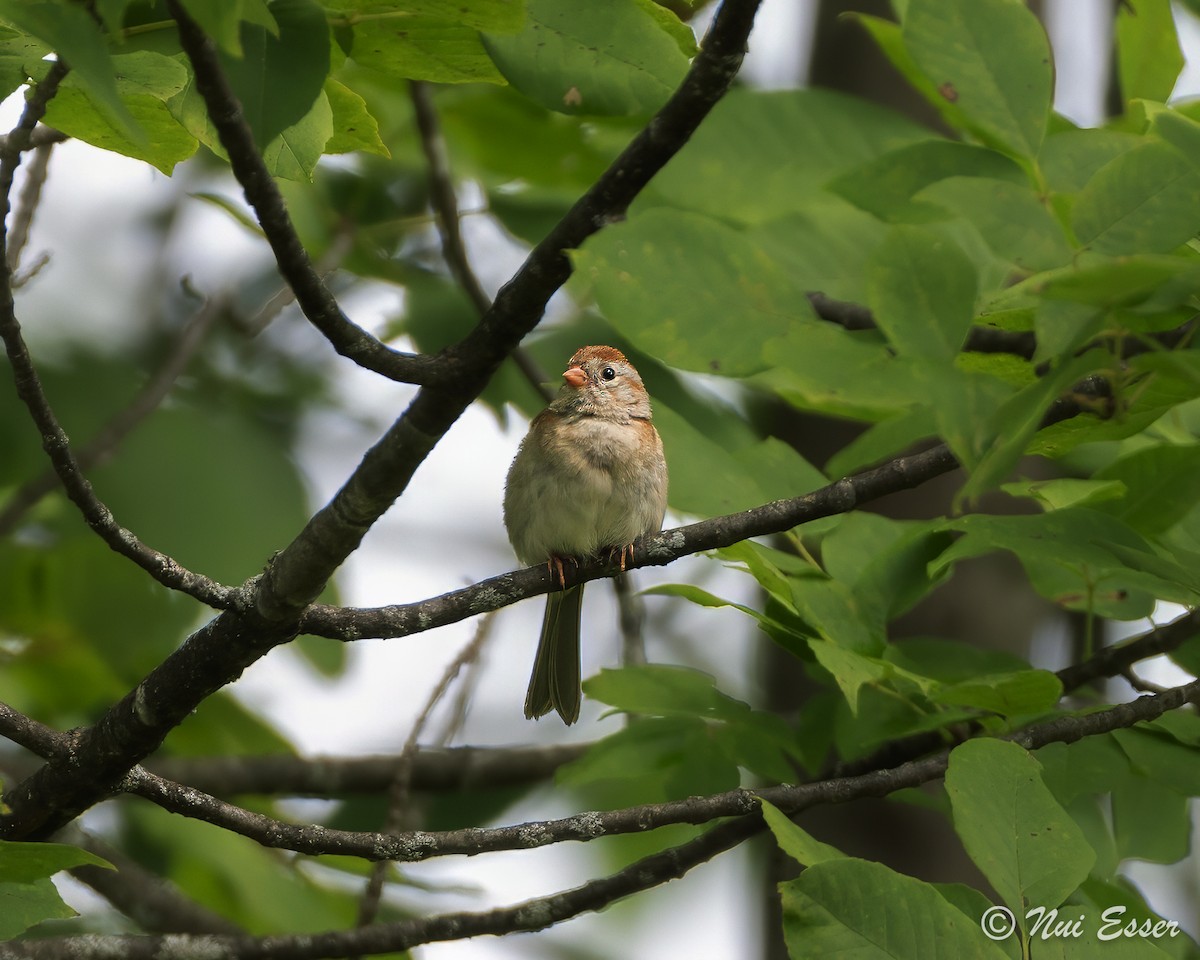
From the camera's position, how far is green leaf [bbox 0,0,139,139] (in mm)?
1581

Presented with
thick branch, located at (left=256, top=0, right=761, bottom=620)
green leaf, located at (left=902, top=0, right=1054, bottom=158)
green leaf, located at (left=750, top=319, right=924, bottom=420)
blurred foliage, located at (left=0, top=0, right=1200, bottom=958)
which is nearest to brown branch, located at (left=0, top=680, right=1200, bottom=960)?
blurred foliage, located at (left=0, top=0, right=1200, bottom=958)

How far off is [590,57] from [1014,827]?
4.90 ft

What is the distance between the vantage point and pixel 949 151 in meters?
2.79

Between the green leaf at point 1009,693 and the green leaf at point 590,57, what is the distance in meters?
1.23

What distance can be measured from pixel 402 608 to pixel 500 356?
63 centimetres

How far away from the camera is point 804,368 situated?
6.94 feet

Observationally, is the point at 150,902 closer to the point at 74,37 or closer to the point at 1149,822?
the point at 1149,822

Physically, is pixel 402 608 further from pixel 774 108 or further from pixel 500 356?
pixel 774 108

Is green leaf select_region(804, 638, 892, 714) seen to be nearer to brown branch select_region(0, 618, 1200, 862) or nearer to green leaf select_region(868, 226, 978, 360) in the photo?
brown branch select_region(0, 618, 1200, 862)

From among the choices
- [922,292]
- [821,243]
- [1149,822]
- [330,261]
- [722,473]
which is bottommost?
[1149,822]

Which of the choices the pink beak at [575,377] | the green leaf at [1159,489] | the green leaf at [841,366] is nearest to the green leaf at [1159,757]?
the green leaf at [1159,489]

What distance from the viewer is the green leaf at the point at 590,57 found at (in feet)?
7.30

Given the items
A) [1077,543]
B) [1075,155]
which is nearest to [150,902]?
[1077,543]

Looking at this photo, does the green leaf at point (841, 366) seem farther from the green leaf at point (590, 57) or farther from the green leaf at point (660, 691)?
the green leaf at point (660, 691)
